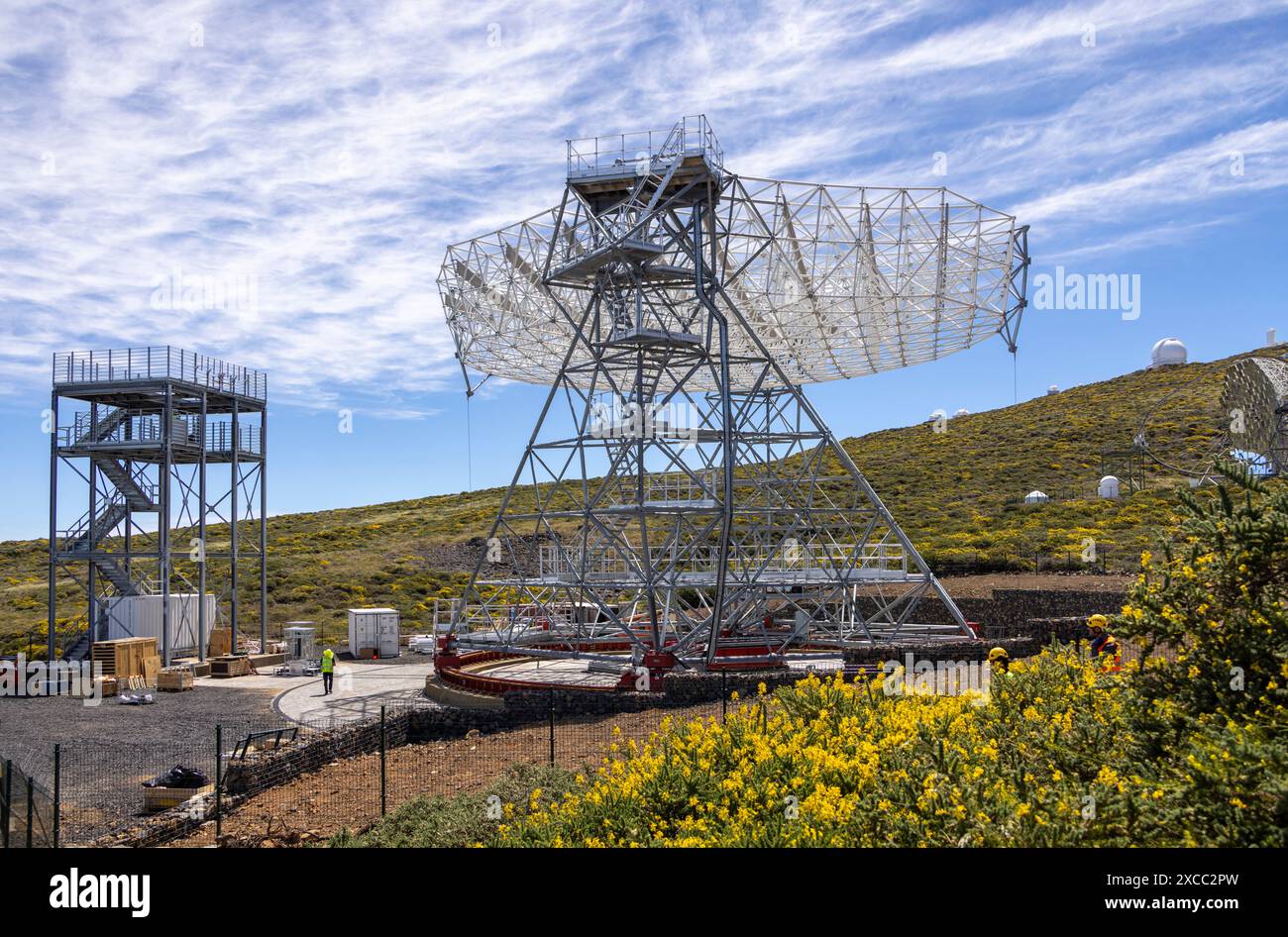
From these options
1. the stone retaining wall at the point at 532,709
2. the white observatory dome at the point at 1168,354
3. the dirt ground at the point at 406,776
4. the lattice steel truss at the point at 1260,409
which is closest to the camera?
the dirt ground at the point at 406,776

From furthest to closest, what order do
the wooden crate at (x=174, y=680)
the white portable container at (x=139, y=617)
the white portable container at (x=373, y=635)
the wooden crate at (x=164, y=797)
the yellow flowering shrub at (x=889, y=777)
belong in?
1. the white portable container at (x=373, y=635)
2. the white portable container at (x=139, y=617)
3. the wooden crate at (x=174, y=680)
4. the wooden crate at (x=164, y=797)
5. the yellow flowering shrub at (x=889, y=777)

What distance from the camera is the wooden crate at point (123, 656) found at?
28.0 metres

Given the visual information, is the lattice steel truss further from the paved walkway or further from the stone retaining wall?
the paved walkway

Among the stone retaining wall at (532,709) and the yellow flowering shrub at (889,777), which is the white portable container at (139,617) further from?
the yellow flowering shrub at (889,777)

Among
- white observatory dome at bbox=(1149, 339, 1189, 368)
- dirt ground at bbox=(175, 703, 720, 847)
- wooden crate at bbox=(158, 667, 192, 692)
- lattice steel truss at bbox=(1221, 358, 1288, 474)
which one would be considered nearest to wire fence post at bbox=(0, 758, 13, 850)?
dirt ground at bbox=(175, 703, 720, 847)

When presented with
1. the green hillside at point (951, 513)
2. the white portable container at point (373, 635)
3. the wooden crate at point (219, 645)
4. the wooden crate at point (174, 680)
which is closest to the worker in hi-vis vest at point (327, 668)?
the wooden crate at point (174, 680)

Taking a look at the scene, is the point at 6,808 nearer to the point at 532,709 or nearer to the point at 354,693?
the point at 532,709

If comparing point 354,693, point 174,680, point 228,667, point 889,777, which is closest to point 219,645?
point 228,667

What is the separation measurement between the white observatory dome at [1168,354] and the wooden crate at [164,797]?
3737 inches

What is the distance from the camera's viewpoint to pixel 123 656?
28016 millimetres

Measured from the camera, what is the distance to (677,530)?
24375mm

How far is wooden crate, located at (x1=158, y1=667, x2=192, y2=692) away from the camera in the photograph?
27.7 meters

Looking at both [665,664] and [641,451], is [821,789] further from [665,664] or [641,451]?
[641,451]
